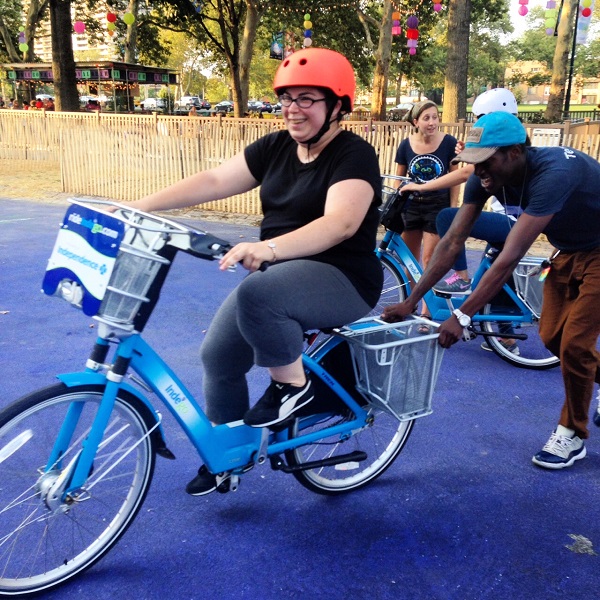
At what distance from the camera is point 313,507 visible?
305 centimetres

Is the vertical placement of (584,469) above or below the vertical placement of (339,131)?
below

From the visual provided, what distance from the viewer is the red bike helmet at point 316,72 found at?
237 cm

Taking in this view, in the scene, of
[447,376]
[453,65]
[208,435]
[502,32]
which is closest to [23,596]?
[208,435]

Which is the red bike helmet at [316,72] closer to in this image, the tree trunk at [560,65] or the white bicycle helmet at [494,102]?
the white bicycle helmet at [494,102]

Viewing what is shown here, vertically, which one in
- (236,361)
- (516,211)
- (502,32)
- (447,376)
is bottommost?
(447,376)

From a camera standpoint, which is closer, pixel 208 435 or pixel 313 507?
pixel 208 435

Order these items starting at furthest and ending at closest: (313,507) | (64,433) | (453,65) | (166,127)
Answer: (453,65)
(166,127)
(313,507)
(64,433)

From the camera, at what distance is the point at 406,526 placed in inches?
115

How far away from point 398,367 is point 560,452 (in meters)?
1.28

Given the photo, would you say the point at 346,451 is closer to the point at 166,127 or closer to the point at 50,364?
the point at 50,364

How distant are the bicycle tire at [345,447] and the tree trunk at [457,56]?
36.5 ft

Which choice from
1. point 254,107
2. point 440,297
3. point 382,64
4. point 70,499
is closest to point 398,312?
point 70,499

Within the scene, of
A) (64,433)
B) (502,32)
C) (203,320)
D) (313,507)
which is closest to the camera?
(64,433)

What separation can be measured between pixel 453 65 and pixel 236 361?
40.7 ft
